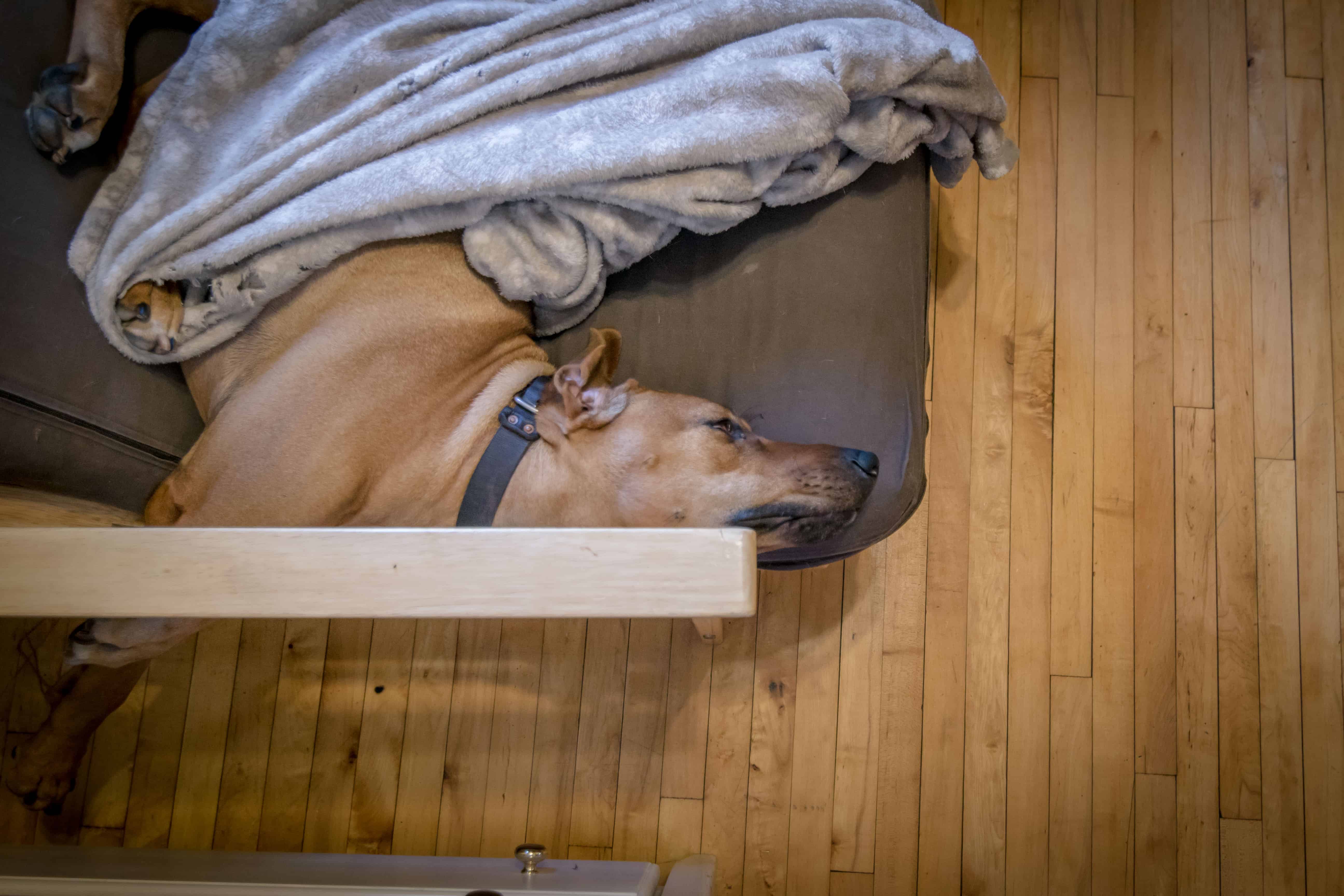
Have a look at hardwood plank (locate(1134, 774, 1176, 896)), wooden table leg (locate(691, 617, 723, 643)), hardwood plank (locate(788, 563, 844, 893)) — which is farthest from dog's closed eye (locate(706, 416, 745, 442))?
hardwood plank (locate(1134, 774, 1176, 896))

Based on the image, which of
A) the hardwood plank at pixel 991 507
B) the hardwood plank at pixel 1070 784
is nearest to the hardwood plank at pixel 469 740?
the hardwood plank at pixel 991 507

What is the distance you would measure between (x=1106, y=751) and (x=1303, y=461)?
86 centimetres

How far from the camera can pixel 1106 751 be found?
1947 millimetres

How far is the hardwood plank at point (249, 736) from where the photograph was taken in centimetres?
189

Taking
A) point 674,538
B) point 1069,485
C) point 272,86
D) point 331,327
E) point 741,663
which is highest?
point 272,86

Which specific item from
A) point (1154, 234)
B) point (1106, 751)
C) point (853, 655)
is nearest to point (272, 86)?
point (853, 655)

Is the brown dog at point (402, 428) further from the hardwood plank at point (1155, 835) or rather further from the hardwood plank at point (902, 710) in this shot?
the hardwood plank at point (1155, 835)

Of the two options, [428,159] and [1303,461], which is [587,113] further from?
[1303,461]

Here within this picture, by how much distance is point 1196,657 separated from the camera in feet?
6.50

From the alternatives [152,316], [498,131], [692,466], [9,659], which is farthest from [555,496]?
[9,659]

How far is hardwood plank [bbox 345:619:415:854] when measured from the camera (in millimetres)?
1887

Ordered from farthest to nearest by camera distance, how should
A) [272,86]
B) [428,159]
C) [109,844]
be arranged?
[109,844]
[272,86]
[428,159]

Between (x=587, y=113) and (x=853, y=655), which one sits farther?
(x=853, y=655)

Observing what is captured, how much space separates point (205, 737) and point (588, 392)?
1.33 m
